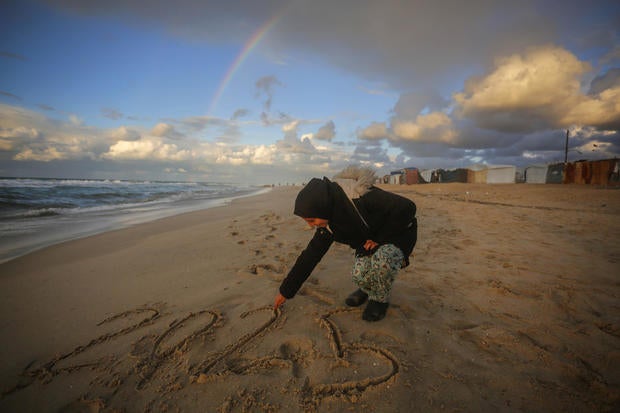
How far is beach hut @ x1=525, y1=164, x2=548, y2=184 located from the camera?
91.7 ft

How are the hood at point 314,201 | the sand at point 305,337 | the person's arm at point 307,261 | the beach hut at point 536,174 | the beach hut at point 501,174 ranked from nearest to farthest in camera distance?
the sand at point 305,337
the hood at point 314,201
the person's arm at point 307,261
the beach hut at point 536,174
the beach hut at point 501,174

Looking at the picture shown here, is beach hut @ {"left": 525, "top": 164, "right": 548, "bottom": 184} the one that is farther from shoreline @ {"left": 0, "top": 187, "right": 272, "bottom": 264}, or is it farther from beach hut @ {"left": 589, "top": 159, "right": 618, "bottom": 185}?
shoreline @ {"left": 0, "top": 187, "right": 272, "bottom": 264}

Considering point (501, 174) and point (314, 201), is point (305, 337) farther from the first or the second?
point (501, 174)

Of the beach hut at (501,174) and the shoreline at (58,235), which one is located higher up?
the beach hut at (501,174)

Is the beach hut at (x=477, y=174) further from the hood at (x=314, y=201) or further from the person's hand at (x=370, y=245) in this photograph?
the hood at (x=314, y=201)

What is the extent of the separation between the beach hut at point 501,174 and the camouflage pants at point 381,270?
3849cm

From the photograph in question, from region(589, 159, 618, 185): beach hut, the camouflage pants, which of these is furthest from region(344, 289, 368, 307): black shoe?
region(589, 159, 618, 185): beach hut

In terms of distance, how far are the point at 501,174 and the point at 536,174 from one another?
454 centimetres

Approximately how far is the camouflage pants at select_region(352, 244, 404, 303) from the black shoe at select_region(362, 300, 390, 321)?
39 millimetres

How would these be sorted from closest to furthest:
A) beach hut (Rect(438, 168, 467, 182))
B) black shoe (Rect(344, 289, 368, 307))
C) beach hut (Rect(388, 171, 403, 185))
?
black shoe (Rect(344, 289, 368, 307)) < beach hut (Rect(438, 168, 467, 182)) < beach hut (Rect(388, 171, 403, 185))

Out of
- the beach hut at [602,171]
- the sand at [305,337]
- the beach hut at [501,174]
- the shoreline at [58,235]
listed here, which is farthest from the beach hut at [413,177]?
the shoreline at [58,235]

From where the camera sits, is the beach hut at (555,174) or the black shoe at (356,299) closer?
the black shoe at (356,299)

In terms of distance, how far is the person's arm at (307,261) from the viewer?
229 cm

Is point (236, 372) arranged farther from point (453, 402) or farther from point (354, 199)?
point (354, 199)
